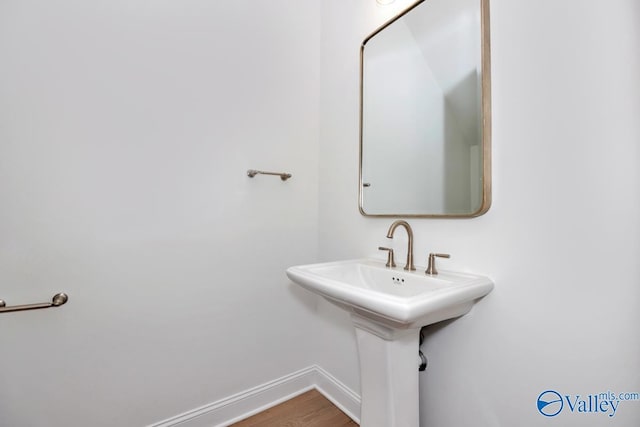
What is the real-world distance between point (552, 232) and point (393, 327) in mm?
520

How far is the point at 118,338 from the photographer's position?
109cm

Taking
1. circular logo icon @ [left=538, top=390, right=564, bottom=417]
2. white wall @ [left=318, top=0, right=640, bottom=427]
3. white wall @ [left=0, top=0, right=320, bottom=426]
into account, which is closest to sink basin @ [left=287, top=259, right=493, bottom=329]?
white wall @ [left=318, top=0, right=640, bottom=427]

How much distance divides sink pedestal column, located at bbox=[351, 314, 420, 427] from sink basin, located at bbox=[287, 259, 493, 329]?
0.28ft

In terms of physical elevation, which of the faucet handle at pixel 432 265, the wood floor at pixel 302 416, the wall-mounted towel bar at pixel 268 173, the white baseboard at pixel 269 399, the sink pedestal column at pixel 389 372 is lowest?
the wood floor at pixel 302 416

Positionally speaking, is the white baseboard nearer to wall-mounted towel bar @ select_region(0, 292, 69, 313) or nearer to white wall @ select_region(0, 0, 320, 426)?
white wall @ select_region(0, 0, 320, 426)

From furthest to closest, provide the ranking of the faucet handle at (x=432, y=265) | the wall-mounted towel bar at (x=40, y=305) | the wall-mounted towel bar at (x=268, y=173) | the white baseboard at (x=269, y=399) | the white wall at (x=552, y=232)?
1. the wall-mounted towel bar at (x=268, y=173)
2. the white baseboard at (x=269, y=399)
3. the faucet handle at (x=432, y=265)
4. the wall-mounted towel bar at (x=40, y=305)
5. the white wall at (x=552, y=232)

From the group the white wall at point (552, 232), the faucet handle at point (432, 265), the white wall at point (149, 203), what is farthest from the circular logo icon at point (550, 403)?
the white wall at point (149, 203)

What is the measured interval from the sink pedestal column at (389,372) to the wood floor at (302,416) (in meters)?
0.51

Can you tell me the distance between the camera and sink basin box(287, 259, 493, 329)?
0.66 m

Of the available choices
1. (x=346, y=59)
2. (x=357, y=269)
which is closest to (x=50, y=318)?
(x=357, y=269)

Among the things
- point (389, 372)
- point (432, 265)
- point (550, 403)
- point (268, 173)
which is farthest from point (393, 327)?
point (268, 173)

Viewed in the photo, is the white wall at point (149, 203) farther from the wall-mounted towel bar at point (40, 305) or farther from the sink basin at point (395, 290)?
the sink basin at point (395, 290)

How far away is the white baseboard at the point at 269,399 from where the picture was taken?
4.14 feet

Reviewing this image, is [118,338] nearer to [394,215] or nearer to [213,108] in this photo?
[213,108]
